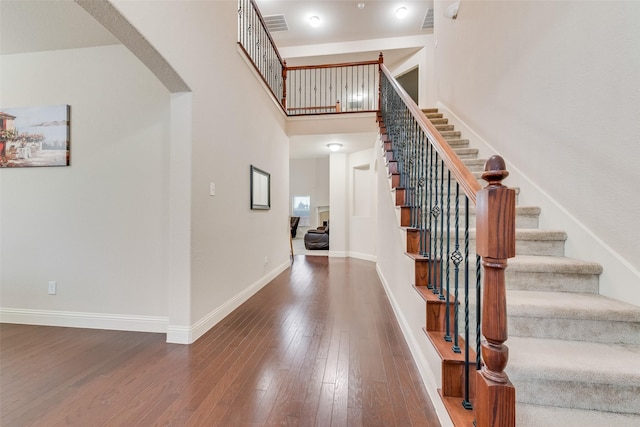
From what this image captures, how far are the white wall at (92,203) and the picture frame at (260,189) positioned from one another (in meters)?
1.17

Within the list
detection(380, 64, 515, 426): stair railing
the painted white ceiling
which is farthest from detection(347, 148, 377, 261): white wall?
the painted white ceiling

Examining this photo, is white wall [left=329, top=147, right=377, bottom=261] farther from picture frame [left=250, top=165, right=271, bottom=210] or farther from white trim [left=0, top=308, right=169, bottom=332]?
white trim [left=0, top=308, right=169, bottom=332]

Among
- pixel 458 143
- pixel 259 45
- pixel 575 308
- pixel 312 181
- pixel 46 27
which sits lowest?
pixel 575 308

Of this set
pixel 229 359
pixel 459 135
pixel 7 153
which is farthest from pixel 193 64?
pixel 459 135

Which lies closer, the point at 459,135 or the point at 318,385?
the point at 318,385

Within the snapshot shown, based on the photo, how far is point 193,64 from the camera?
208 centimetres

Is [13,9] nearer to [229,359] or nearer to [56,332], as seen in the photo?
[56,332]

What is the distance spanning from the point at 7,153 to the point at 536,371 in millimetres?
4271

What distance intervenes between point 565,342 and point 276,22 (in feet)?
22.7

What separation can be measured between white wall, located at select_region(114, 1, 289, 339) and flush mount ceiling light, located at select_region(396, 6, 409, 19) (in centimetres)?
395

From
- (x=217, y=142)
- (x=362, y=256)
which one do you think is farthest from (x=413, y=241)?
(x=362, y=256)

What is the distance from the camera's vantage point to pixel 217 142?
2459 mm

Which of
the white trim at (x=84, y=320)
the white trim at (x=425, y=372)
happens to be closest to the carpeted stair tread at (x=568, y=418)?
the white trim at (x=425, y=372)

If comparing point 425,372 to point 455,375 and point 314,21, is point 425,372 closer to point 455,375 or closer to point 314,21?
point 455,375
